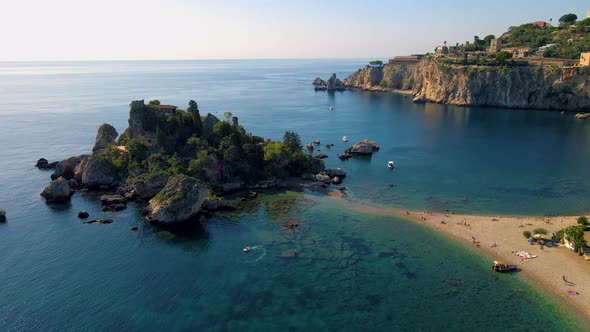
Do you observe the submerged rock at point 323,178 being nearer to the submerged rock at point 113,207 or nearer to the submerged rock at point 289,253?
the submerged rock at point 289,253

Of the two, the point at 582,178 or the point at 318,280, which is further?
the point at 582,178

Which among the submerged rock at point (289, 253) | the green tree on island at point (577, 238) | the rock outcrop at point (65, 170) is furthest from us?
the rock outcrop at point (65, 170)

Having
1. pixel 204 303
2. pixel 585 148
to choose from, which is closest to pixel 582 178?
pixel 585 148

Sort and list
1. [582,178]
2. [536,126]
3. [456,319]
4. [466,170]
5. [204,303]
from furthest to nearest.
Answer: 1. [536,126]
2. [466,170]
3. [582,178]
4. [204,303]
5. [456,319]

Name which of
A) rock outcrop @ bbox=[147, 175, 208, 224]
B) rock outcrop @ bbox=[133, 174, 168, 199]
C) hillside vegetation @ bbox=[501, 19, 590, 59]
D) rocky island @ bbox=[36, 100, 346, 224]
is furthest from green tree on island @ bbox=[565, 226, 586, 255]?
hillside vegetation @ bbox=[501, 19, 590, 59]

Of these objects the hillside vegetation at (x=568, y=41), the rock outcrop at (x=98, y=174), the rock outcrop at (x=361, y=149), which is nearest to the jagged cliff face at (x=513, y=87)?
the hillside vegetation at (x=568, y=41)

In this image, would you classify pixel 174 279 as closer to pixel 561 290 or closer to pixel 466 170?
pixel 561 290

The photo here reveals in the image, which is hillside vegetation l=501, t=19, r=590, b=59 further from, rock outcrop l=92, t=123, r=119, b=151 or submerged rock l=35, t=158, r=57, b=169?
submerged rock l=35, t=158, r=57, b=169

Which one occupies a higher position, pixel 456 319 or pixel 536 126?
pixel 536 126

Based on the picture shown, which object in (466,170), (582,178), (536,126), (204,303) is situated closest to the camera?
(204,303)
